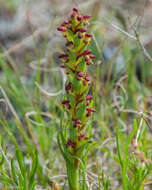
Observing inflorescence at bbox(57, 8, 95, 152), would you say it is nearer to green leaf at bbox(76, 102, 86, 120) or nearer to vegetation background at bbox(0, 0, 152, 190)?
green leaf at bbox(76, 102, 86, 120)

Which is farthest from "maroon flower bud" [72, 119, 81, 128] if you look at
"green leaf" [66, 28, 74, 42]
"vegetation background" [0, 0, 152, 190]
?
"green leaf" [66, 28, 74, 42]

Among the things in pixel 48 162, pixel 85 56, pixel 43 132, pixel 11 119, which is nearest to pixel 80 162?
pixel 85 56

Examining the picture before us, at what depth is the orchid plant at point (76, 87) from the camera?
3.55 ft

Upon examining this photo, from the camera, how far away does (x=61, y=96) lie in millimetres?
1602

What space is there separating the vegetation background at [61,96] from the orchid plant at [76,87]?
15 centimetres

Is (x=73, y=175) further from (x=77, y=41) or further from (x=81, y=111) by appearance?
(x=77, y=41)

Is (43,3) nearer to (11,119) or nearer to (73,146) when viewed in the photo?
(11,119)

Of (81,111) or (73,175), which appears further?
(73,175)

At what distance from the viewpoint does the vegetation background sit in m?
1.43

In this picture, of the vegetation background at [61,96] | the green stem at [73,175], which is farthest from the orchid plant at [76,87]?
the vegetation background at [61,96]

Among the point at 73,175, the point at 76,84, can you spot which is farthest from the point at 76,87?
the point at 73,175

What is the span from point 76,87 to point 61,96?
489mm

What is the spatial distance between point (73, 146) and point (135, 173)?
350mm

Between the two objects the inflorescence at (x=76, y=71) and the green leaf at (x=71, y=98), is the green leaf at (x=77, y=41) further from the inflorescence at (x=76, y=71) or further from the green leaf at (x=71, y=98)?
the green leaf at (x=71, y=98)
